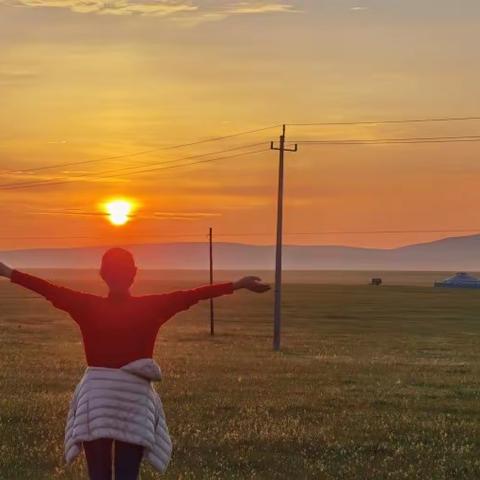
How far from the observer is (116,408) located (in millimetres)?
7777

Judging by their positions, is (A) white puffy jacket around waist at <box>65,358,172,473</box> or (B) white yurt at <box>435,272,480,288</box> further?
(B) white yurt at <box>435,272,480,288</box>

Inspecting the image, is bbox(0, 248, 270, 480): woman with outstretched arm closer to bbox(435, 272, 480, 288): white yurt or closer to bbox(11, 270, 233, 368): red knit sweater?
bbox(11, 270, 233, 368): red knit sweater

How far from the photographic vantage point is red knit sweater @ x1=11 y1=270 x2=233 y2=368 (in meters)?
7.78

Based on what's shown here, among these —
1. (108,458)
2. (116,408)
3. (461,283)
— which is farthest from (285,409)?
(461,283)

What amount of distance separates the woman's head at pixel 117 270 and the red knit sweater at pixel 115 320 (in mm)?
97

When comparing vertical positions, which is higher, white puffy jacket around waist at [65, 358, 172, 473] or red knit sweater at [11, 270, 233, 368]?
red knit sweater at [11, 270, 233, 368]

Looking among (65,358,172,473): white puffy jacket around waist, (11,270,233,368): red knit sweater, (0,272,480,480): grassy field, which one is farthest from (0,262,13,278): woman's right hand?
(0,272,480,480): grassy field

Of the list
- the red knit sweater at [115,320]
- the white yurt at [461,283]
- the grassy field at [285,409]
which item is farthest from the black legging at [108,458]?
the white yurt at [461,283]

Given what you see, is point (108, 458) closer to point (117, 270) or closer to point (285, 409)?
point (117, 270)

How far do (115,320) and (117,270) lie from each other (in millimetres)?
396

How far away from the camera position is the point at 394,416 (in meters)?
18.6

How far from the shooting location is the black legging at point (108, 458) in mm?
7797

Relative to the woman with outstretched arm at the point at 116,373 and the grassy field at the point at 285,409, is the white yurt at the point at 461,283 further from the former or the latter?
the woman with outstretched arm at the point at 116,373

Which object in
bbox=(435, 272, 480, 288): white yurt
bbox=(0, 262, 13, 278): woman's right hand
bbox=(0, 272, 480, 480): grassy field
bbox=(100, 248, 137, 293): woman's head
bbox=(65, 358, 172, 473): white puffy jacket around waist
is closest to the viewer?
bbox=(65, 358, 172, 473): white puffy jacket around waist
